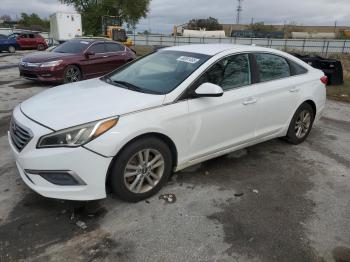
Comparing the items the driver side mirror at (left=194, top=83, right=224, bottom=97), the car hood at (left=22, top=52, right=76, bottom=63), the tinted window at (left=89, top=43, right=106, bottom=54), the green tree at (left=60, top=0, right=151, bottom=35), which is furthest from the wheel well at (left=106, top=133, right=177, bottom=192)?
the green tree at (left=60, top=0, right=151, bottom=35)

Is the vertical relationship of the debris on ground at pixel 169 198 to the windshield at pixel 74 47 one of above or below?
below

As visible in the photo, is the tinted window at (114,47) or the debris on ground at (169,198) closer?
the debris on ground at (169,198)

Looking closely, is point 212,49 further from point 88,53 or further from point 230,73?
point 88,53

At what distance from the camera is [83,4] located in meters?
45.6

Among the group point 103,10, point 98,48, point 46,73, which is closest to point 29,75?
point 46,73

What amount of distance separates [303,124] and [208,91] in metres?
2.51

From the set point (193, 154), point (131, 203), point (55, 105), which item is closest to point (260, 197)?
point (193, 154)

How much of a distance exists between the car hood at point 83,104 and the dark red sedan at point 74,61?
6241 millimetres

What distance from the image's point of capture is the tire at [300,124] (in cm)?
524

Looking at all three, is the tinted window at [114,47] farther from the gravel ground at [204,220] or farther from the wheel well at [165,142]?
the wheel well at [165,142]

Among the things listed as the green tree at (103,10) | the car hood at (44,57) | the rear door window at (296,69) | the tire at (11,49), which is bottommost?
the tire at (11,49)

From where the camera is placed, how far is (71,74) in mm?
10242

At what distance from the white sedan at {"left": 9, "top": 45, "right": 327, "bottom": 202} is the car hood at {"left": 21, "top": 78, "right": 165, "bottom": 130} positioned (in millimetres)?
11

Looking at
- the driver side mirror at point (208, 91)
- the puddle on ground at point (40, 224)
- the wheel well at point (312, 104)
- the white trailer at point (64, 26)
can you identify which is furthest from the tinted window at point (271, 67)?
the white trailer at point (64, 26)
